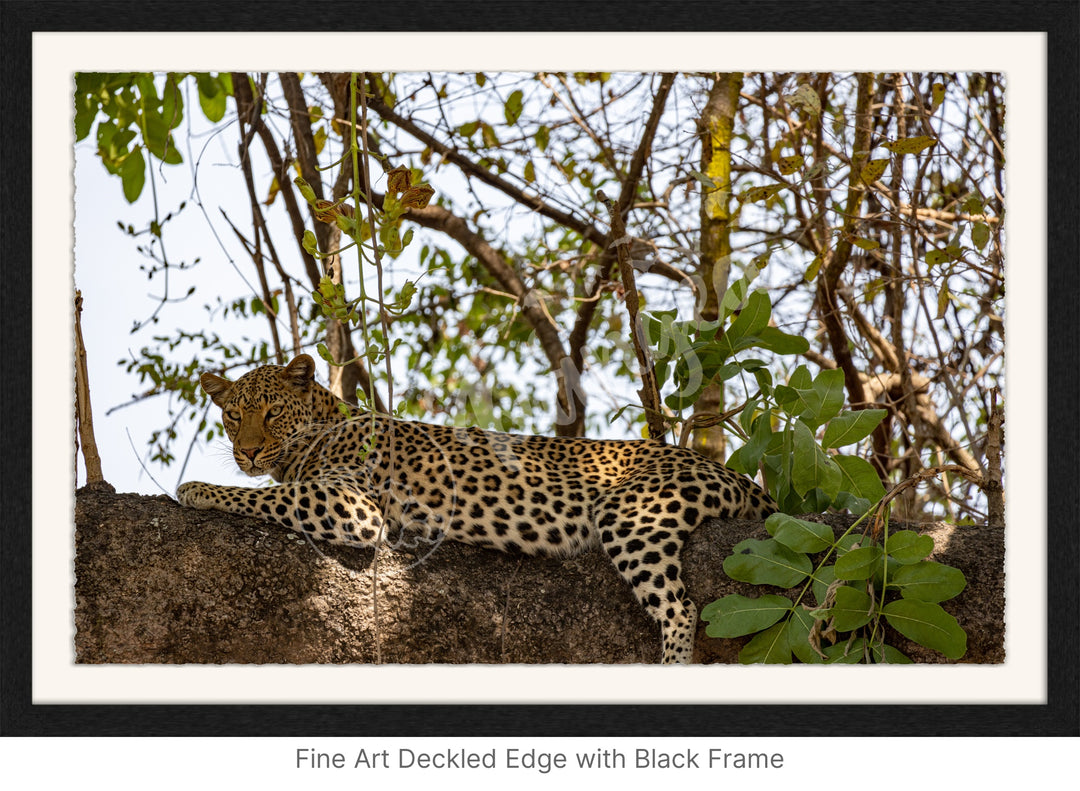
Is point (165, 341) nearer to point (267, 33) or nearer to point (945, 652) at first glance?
point (267, 33)

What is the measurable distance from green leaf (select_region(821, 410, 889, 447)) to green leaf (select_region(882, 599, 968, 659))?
2.28 ft

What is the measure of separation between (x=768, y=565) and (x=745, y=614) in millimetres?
190

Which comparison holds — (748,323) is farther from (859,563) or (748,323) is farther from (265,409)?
(265,409)

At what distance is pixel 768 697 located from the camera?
343 centimetres

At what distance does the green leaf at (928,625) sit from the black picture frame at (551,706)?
34 cm

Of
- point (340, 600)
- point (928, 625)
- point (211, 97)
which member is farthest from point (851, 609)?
point (211, 97)

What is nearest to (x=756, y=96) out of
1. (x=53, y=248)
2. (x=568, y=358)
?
(x=568, y=358)

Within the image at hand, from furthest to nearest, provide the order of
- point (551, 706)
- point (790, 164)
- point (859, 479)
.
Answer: point (790, 164), point (859, 479), point (551, 706)

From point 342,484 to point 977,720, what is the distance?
251cm

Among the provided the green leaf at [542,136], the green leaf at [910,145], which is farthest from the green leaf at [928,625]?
the green leaf at [542,136]

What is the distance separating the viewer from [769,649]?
12.8ft

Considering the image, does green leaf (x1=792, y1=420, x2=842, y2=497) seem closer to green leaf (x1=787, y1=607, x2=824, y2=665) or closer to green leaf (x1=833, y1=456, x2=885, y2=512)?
green leaf (x1=833, y1=456, x2=885, y2=512)

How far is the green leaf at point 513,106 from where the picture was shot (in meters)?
6.30

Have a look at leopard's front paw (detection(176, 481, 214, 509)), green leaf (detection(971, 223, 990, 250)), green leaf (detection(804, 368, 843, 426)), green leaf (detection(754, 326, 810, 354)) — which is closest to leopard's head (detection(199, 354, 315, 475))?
leopard's front paw (detection(176, 481, 214, 509))
